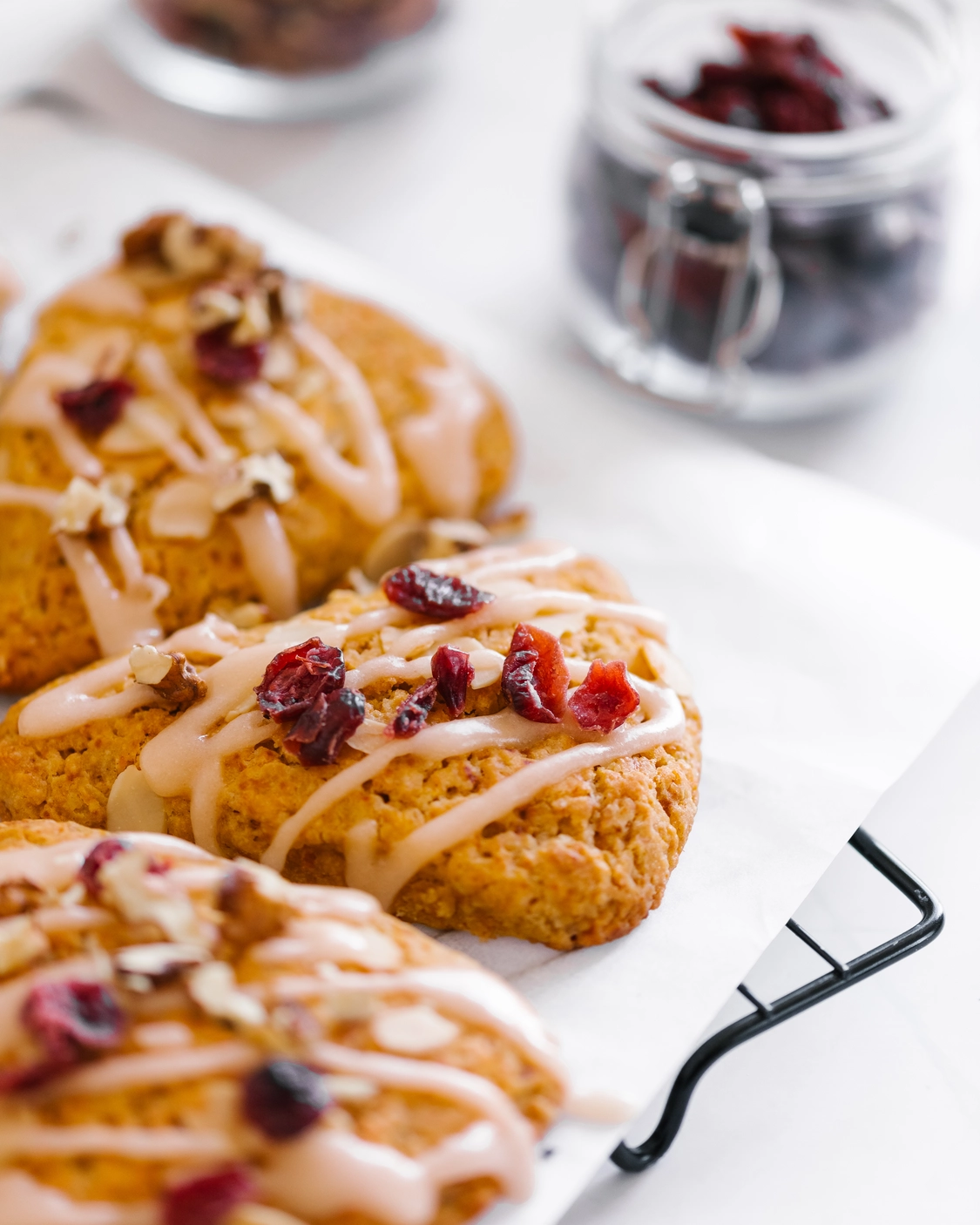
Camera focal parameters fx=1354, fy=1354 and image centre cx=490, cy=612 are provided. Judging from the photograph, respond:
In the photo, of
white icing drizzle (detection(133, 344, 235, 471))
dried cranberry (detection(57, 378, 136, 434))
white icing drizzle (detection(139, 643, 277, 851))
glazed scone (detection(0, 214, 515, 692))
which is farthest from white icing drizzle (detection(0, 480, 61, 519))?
white icing drizzle (detection(139, 643, 277, 851))

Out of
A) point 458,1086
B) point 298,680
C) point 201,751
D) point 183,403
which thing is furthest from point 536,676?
point 183,403

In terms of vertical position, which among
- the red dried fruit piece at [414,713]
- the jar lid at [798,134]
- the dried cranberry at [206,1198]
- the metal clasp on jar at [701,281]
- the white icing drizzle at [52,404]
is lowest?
the white icing drizzle at [52,404]

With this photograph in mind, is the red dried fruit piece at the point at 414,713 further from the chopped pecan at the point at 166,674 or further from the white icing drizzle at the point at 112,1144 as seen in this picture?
the white icing drizzle at the point at 112,1144

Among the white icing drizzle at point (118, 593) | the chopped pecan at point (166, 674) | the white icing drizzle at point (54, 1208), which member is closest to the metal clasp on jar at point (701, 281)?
the white icing drizzle at point (118, 593)

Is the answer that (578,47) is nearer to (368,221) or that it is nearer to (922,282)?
(368,221)

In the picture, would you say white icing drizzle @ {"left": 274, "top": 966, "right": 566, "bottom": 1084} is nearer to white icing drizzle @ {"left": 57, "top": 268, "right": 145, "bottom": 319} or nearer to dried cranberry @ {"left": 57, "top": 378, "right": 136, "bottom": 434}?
dried cranberry @ {"left": 57, "top": 378, "right": 136, "bottom": 434}

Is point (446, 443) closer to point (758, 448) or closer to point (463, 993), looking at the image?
point (758, 448)

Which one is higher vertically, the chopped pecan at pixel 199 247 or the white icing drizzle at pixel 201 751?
the chopped pecan at pixel 199 247

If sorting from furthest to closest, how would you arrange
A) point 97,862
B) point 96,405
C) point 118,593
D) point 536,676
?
1. point 96,405
2. point 118,593
3. point 536,676
4. point 97,862
